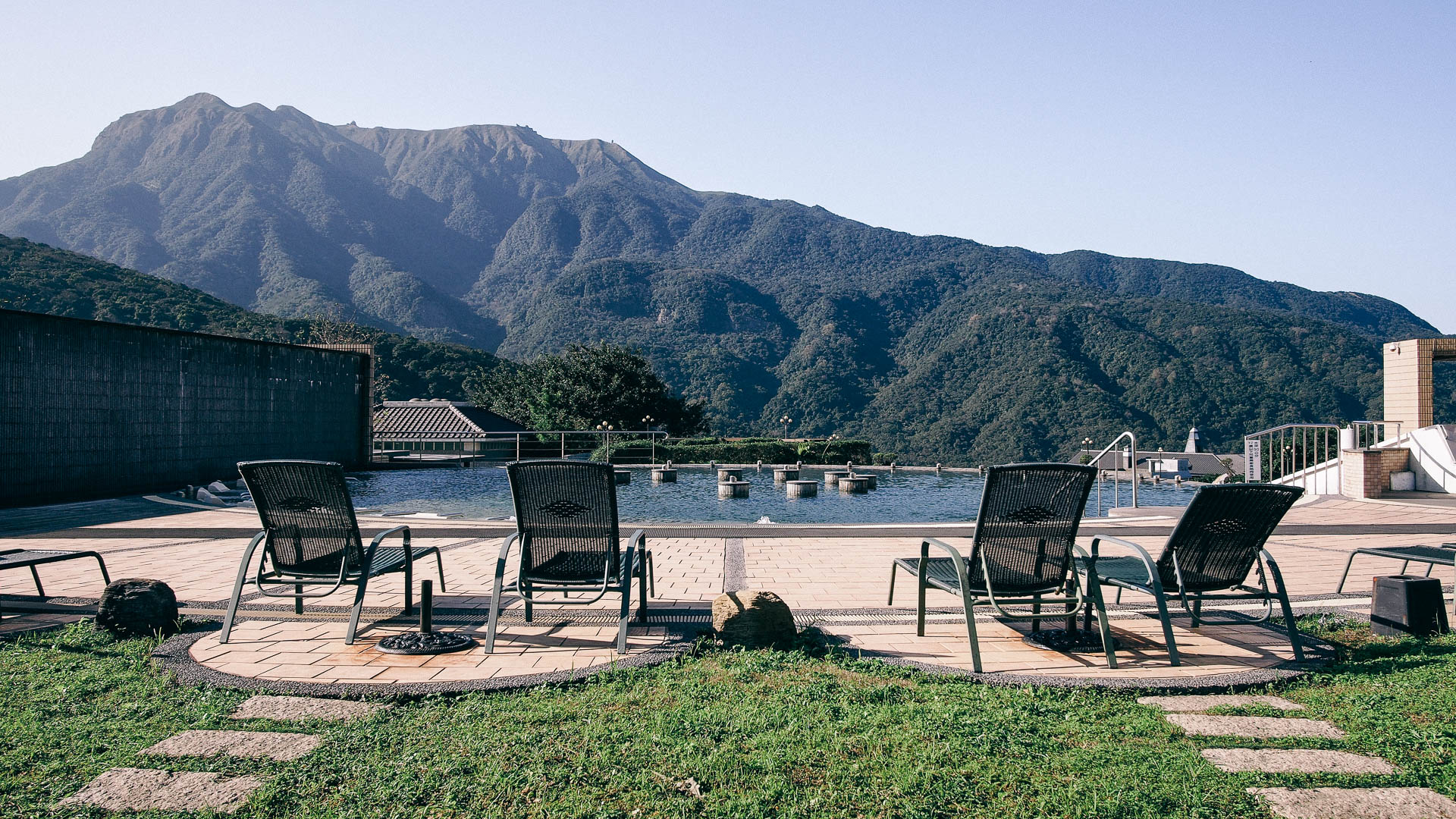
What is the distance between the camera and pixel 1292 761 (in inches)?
97.4

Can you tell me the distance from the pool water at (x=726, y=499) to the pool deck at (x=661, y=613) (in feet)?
10.2

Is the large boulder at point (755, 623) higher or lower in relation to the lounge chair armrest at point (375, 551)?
lower

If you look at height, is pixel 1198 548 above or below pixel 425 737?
above

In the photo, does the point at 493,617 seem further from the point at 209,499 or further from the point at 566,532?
the point at 209,499

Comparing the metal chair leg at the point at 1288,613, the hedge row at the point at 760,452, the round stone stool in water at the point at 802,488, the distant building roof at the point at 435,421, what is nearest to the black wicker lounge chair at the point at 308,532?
the metal chair leg at the point at 1288,613

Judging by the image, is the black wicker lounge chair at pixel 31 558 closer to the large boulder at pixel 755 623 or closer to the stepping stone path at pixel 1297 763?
the large boulder at pixel 755 623

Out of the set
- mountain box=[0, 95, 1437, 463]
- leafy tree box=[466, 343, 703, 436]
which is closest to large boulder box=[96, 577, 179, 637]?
leafy tree box=[466, 343, 703, 436]

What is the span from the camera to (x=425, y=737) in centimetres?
262

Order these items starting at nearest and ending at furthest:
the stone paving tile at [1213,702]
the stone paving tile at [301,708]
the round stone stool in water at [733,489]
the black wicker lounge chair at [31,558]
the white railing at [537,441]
A: the stone paving tile at [301,708]
the stone paving tile at [1213,702]
the black wicker lounge chair at [31,558]
the round stone stool in water at [733,489]
the white railing at [537,441]

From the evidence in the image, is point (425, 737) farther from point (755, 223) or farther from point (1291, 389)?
point (755, 223)

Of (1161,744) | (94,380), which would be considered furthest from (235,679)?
(94,380)

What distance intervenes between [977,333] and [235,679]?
60.6m

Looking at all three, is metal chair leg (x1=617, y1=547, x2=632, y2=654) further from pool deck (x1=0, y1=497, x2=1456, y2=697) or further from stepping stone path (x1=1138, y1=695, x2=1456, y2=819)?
stepping stone path (x1=1138, y1=695, x2=1456, y2=819)

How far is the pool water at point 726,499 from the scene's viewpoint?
12148 mm
